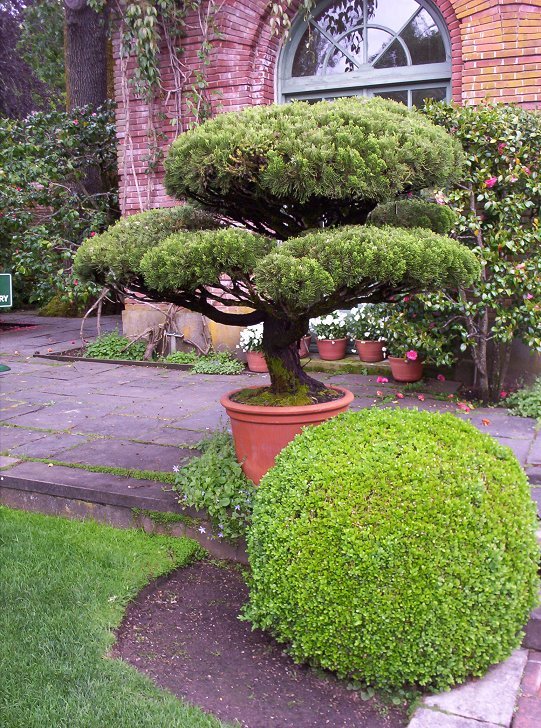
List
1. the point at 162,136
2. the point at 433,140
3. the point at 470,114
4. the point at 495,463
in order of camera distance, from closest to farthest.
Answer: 1. the point at 495,463
2. the point at 433,140
3. the point at 470,114
4. the point at 162,136

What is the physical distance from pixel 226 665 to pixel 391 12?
642 cm

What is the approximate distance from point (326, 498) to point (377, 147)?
4.63ft

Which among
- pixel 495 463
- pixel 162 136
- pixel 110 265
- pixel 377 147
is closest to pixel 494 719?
pixel 495 463

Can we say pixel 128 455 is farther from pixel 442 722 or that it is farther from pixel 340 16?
pixel 340 16

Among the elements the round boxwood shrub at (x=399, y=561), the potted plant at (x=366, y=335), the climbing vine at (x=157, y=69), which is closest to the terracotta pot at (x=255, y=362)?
the potted plant at (x=366, y=335)

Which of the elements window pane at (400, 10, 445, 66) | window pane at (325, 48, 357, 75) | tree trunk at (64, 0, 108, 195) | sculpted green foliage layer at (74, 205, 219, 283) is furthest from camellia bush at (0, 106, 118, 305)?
sculpted green foliage layer at (74, 205, 219, 283)

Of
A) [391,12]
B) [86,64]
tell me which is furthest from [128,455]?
[86,64]

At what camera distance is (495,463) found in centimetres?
253

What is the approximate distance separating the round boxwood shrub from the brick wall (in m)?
4.47

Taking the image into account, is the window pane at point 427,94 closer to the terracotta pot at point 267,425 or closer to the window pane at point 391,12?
the window pane at point 391,12

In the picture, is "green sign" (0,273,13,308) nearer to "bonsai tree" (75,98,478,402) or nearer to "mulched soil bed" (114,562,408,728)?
"bonsai tree" (75,98,478,402)

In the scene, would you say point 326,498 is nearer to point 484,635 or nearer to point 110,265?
point 484,635

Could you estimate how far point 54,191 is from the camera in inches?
354

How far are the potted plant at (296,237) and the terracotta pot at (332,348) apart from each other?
3538 mm
